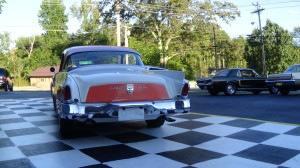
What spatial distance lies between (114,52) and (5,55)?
281ft

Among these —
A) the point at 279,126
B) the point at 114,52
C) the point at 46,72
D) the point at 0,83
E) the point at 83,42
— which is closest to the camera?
the point at 279,126

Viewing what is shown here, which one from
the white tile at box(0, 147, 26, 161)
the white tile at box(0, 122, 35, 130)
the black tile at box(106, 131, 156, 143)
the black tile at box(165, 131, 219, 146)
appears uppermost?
the white tile at box(0, 122, 35, 130)

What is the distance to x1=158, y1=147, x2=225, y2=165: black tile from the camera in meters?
3.51

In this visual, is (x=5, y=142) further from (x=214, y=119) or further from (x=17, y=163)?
(x=214, y=119)

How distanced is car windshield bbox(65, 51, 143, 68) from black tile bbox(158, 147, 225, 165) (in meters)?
2.30

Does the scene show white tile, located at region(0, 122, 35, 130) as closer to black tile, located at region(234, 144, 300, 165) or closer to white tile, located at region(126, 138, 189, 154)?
white tile, located at region(126, 138, 189, 154)

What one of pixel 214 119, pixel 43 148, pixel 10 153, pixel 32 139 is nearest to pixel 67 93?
pixel 43 148

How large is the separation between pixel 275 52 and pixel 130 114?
46.0m

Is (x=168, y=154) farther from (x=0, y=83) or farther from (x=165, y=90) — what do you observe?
(x=0, y=83)

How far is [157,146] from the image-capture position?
418 cm

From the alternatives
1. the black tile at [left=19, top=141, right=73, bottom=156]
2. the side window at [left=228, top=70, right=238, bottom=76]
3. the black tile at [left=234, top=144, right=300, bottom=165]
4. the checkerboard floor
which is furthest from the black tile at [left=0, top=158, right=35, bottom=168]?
the side window at [left=228, top=70, right=238, bottom=76]

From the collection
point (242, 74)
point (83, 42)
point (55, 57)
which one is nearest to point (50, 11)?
point (55, 57)

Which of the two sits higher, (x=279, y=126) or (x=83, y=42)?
(x=83, y=42)

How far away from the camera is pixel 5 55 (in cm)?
8125
